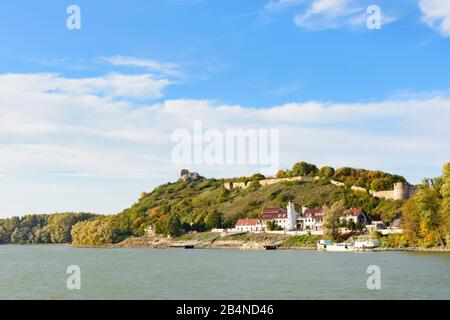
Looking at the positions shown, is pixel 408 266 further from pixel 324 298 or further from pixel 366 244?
pixel 366 244

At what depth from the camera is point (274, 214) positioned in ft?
436

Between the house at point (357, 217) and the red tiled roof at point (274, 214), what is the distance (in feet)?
68.0

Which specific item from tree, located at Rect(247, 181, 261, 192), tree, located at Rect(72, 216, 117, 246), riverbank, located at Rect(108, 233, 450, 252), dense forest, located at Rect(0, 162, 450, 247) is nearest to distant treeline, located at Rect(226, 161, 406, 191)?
dense forest, located at Rect(0, 162, 450, 247)

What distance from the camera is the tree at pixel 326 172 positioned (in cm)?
16255

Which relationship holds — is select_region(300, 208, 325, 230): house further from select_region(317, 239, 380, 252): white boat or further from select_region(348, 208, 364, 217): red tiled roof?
select_region(317, 239, 380, 252): white boat

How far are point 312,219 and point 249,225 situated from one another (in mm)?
15359

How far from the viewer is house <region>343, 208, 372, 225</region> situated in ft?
366

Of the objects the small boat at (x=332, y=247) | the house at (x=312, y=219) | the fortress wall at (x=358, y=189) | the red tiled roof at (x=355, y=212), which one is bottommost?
the small boat at (x=332, y=247)

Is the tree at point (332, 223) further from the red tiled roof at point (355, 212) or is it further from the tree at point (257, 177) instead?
the tree at point (257, 177)

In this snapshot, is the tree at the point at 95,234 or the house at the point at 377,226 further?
the tree at the point at 95,234

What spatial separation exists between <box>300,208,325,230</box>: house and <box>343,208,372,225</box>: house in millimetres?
10563

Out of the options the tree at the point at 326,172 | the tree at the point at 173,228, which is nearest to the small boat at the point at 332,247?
the tree at the point at 173,228

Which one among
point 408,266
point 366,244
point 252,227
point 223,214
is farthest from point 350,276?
point 223,214

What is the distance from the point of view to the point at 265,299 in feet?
109
